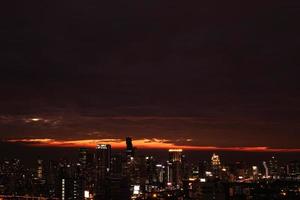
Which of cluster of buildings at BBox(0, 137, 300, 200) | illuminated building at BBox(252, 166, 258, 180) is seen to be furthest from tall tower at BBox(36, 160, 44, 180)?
illuminated building at BBox(252, 166, 258, 180)

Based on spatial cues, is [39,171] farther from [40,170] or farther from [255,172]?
[255,172]

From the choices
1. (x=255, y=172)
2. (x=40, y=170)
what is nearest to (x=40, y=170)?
(x=40, y=170)

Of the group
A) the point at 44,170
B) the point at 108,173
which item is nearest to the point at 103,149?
the point at 108,173

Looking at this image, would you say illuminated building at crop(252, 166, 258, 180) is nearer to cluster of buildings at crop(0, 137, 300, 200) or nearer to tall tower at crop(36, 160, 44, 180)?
cluster of buildings at crop(0, 137, 300, 200)

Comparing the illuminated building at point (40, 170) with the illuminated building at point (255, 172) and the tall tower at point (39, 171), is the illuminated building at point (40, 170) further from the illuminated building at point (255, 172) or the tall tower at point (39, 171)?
the illuminated building at point (255, 172)

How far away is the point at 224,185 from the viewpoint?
47.6 meters

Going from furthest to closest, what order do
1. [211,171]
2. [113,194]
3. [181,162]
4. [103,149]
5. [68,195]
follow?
[181,162] < [211,171] < [103,149] < [68,195] < [113,194]

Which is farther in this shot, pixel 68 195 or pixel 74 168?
pixel 74 168

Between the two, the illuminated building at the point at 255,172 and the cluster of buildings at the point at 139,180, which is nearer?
the cluster of buildings at the point at 139,180

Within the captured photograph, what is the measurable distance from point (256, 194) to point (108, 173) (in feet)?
77.8

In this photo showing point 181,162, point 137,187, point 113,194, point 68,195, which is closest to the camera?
point 113,194

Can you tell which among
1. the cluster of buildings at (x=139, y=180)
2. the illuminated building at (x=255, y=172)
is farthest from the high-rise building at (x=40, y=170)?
the illuminated building at (x=255, y=172)

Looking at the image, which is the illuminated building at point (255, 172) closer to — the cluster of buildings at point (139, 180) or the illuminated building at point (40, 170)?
the cluster of buildings at point (139, 180)

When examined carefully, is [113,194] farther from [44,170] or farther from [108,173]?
[44,170]
